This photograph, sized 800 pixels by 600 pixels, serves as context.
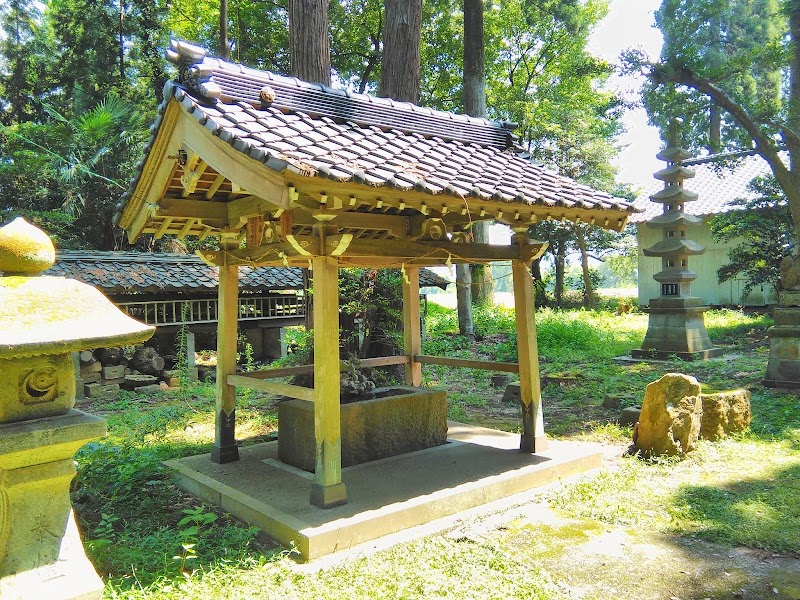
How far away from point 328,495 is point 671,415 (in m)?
3.88

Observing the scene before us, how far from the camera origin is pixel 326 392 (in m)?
4.61

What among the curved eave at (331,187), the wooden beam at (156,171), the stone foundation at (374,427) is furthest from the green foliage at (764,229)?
A: the wooden beam at (156,171)

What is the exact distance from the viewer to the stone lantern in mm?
2854

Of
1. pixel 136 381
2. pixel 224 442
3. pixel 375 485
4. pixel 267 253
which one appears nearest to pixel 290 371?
pixel 224 442

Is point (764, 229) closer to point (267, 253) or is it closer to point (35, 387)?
point (267, 253)

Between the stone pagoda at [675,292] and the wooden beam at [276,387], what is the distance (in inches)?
413

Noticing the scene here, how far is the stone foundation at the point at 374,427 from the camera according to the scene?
563cm

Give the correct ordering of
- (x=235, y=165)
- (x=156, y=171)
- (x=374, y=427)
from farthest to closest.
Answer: (x=374, y=427)
(x=156, y=171)
(x=235, y=165)

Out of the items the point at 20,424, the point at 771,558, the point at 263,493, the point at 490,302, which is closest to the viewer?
the point at 20,424

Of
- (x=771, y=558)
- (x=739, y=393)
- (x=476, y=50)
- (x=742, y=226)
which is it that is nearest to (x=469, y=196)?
(x=771, y=558)

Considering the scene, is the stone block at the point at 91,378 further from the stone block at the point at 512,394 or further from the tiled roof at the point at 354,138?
the stone block at the point at 512,394

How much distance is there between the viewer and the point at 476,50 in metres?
15.3

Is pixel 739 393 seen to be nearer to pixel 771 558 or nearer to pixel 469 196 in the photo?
pixel 771 558

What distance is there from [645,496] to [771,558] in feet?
3.96
